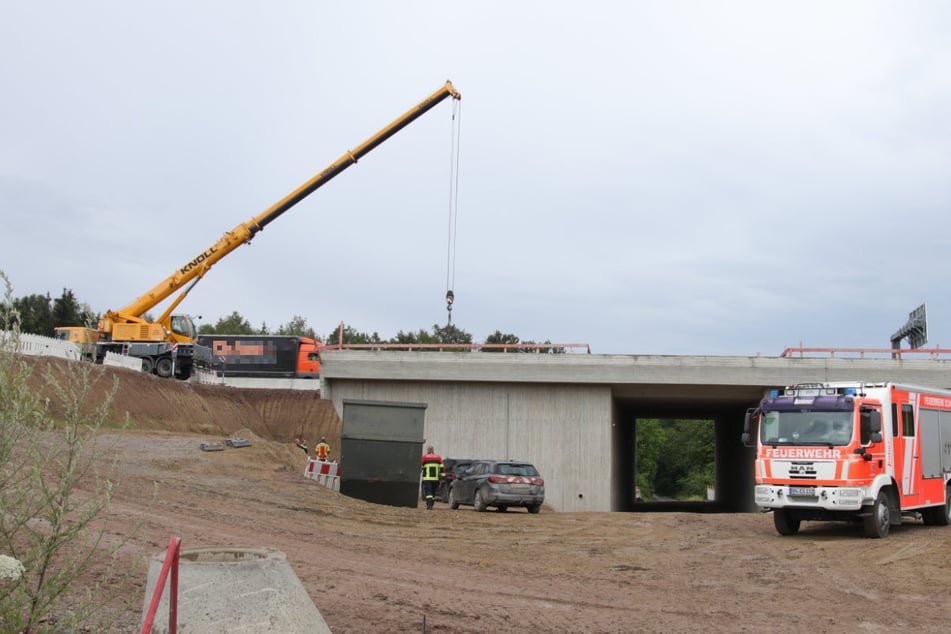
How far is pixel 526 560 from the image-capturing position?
14.0 metres

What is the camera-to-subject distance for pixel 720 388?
114 ft

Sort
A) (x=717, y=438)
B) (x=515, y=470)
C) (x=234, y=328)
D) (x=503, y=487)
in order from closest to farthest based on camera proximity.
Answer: (x=503, y=487) → (x=515, y=470) → (x=717, y=438) → (x=234, y=328)

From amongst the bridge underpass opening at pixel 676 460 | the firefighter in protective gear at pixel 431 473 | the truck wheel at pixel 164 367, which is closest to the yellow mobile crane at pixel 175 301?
the truck wheel at pixel 164 367

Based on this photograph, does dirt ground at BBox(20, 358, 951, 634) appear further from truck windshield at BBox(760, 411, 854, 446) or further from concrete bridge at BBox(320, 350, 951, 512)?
concrete bridge at BBox(320, 350, 951, 512)

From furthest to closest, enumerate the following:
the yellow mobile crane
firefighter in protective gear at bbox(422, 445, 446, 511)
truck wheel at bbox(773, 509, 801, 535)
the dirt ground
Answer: the yellow mobile crane, firefighter in protective gear at bbox(422, 445, 446, 511), truck wheel at bbox(773, 509, 801, 535), the dirt ground

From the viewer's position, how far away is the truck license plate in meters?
16.7

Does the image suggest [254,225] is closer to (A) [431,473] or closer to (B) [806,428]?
(A) [431,473]

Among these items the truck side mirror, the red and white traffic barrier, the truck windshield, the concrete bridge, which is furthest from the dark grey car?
the truck side mirror

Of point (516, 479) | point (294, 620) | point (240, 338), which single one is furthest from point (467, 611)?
point (240, 338)

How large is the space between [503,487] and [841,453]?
9.90 m

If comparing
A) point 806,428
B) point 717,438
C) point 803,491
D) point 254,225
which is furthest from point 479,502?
point 717,438

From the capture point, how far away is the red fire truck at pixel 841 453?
16.5m

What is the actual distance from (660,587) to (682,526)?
9.11 meters

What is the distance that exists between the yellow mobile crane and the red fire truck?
22827 mm
